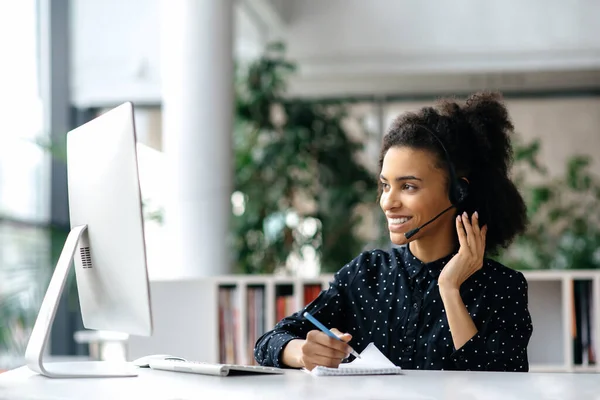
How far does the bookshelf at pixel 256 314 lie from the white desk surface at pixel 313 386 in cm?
198

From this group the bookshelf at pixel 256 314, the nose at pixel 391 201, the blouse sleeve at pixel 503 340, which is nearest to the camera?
the blouse sleeve at pixel 503 340

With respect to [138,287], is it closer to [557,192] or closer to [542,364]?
[542,364]

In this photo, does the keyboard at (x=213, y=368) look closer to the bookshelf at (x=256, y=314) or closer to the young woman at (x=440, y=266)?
the young woman at (x=440, y=266)

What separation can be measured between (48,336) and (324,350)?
589mm

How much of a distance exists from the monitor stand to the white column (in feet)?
8.61

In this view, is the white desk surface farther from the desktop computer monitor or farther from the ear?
the ear

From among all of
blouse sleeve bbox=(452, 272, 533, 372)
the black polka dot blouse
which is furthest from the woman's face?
blouse sleeve bbox=(452, 272, 533, 372)

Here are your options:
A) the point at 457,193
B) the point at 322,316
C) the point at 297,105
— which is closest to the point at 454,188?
the point at 457,193

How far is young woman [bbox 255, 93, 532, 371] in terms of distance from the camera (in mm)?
1907

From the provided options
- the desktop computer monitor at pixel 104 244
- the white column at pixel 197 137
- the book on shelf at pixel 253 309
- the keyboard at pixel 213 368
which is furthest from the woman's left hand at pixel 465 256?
the white column at pixel 197 137

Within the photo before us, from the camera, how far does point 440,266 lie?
6.70 ft

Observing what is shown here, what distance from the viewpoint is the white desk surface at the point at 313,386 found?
1456mm

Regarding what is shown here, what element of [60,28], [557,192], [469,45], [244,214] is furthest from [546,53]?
[60,28]

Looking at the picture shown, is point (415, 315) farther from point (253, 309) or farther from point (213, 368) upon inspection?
point (253, 309)
